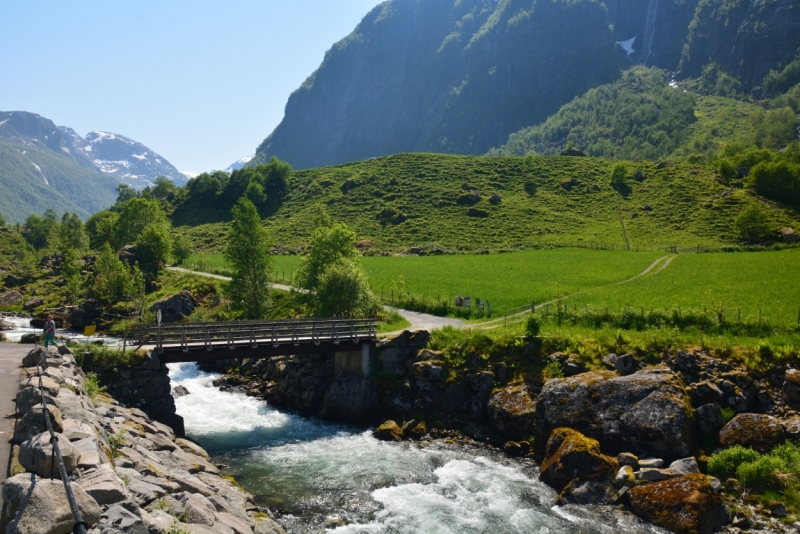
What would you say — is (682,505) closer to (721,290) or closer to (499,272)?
(721,290)

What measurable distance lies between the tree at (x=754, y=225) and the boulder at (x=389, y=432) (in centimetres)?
8029

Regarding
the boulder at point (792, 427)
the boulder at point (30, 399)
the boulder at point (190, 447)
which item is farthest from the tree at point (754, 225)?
the boulder at point (30, 399)

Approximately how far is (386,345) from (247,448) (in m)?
11.1

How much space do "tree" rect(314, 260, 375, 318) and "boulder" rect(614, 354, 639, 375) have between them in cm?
1956

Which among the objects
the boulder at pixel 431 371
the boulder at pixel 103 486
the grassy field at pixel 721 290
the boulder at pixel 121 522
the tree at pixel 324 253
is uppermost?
the tree at pixel 324 253

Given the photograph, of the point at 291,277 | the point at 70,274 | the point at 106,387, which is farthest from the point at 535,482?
the point at 70,274

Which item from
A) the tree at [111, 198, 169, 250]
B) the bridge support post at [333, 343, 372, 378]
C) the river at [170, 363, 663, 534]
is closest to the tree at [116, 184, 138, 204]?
the tree at [111, 198, 169, 250]

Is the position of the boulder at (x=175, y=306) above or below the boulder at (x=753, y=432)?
above

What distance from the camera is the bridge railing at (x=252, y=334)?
33000 millimetres

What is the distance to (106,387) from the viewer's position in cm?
2945

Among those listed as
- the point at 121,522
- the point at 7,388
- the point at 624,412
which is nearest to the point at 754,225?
the point at 624,412

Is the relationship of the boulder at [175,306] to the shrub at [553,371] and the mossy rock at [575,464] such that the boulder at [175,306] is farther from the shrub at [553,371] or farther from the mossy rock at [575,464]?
the mossy rock at [575,464]

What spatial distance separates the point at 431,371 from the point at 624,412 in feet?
39.0

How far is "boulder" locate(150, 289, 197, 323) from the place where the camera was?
61906mm
